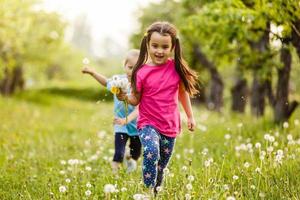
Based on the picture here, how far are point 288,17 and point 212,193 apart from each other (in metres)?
3.10

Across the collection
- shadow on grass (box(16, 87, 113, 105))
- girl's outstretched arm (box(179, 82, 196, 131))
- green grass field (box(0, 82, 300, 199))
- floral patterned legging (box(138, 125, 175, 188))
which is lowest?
shadow on grass (box(16, 87, 113, 105))

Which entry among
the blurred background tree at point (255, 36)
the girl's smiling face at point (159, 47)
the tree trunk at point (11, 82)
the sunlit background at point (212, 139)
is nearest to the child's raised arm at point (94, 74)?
the sunlit background at point (212, 139)

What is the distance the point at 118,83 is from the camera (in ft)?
14.9

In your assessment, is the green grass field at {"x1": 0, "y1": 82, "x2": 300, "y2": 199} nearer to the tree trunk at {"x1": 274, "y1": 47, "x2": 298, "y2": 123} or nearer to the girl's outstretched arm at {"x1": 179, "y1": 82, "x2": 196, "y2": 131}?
the tree trunk at {"x1": 274, "y1": 47, "x2": 298, "y2": 123}

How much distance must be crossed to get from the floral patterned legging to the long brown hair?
1.59 ft

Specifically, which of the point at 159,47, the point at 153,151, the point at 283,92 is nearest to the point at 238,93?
the point at 283,92

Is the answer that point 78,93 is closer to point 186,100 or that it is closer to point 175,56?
point 186,100

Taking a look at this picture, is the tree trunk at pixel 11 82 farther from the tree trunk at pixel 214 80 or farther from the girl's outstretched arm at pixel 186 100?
the girl's outstretched arm at pixel 186 100

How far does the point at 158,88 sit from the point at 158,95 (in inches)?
2.8

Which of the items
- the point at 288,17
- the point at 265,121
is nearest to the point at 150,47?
the point at 288,17

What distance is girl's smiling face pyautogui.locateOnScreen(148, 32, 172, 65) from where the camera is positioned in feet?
16.6

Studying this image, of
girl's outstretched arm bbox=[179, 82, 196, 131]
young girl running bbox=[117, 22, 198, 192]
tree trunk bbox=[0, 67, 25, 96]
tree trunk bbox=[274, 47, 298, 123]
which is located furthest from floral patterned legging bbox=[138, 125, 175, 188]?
tree trunk bbox=[0, 67, 25, 96]

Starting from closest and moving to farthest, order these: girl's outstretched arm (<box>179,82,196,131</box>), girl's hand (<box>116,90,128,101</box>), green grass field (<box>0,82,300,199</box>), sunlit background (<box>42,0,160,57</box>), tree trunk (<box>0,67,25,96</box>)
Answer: girl's hand (<box>116,90,128,101</box>) < green grass field (<box>0,82,300,199</box>) < girl's outstretched arm (<box>179,82,196,131</box>) < tree trunk (<box>0,67,25,96</box>) < sunlit background (<box>42,0,160,57</box>)

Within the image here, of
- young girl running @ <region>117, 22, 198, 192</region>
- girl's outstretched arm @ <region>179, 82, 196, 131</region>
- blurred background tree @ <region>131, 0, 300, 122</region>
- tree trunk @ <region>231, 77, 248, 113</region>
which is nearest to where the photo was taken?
young girl running @ <region>117, 22, 198, 192</region>
